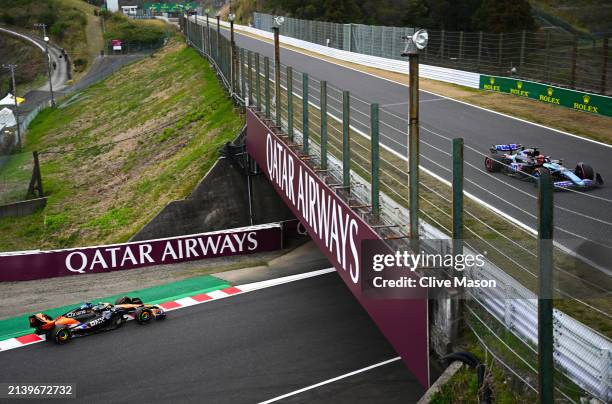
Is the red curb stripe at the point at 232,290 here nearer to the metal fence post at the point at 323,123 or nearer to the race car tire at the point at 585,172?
the metal fence post at the point at 323,123

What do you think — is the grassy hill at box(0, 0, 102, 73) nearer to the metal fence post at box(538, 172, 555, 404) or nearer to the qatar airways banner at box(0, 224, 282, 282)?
the qatar airways banner at box(0, 224, 282, 282)

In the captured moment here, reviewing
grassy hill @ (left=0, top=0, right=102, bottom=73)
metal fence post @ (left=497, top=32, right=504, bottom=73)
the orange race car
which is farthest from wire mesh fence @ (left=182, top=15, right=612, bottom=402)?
grassy hill @ (left=0, top=0, right=102, bottom=73)

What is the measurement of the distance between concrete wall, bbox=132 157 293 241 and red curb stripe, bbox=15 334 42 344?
25.5ft

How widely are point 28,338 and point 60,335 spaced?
3.69 feet

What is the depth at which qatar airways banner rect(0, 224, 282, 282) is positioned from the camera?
21.3 m

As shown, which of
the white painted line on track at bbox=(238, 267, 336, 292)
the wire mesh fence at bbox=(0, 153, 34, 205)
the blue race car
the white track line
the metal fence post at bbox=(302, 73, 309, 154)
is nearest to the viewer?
the blue race car

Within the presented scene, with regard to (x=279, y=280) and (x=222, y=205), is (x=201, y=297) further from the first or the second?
(x=222, y=205)

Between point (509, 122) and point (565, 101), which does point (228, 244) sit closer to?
point (509, 122)

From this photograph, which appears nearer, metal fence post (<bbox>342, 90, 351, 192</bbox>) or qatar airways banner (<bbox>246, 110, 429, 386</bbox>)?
qatar airways banner (<bbox>246, 110, 429, 386</bbox>)

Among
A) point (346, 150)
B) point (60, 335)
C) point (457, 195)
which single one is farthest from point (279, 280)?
point (457, 195)

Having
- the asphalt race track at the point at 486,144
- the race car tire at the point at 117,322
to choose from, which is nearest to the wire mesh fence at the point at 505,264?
the asphalt race track at the point at 486,144

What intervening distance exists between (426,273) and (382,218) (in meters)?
2.42

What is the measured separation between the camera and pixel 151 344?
1509cm

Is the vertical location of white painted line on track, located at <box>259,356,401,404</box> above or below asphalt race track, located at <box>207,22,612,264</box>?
below
